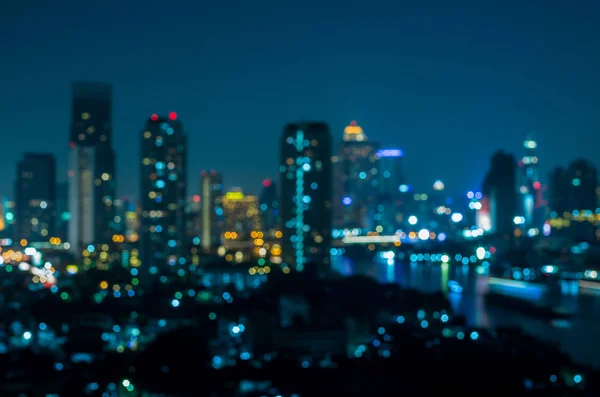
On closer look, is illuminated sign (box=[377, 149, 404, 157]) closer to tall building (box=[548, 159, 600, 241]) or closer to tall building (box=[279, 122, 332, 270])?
tall building (box=[548, 159, 600, 241])

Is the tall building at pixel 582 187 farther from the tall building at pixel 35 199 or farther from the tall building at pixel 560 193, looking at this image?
the tall building at pixel 35 199

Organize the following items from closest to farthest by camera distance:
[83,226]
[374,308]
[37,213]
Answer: [374,308]
[83,226]
[37,213]

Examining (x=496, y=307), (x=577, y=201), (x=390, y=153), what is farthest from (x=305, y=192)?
(x=390, y=153)

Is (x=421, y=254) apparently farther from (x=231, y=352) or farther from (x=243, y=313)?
(x=231, y=352)

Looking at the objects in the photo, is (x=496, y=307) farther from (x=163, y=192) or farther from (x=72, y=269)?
(x=72, y=269)

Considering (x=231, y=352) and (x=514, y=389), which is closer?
(x=514, y=389)

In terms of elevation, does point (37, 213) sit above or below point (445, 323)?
above

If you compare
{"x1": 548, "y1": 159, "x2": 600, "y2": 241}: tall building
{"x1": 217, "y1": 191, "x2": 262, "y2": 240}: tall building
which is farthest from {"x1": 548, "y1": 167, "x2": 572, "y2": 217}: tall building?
{"x1": 217, "y1": 191, "x2": 262, "y2": 240}: tall building

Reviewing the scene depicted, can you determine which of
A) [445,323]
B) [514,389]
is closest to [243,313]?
[445,323]
